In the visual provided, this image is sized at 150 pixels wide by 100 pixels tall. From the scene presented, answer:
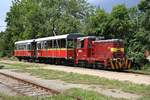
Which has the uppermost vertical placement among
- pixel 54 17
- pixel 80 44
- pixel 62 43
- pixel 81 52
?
pixel 54 17

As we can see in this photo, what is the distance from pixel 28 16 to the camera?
64.5 meters

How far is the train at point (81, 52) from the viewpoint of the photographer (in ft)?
103

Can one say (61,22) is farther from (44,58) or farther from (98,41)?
(98,41)

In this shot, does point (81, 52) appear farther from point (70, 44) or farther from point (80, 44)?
point (70, 44)

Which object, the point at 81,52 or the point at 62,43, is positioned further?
the point at 62,43

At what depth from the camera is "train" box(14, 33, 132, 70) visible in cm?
3134

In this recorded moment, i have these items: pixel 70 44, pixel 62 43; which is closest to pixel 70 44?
pixel 70 44

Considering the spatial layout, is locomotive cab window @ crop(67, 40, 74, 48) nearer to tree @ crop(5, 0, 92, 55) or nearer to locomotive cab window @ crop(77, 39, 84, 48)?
locomotive cab window @ crop(77, 39, 84, 48)

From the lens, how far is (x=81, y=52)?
119 ft

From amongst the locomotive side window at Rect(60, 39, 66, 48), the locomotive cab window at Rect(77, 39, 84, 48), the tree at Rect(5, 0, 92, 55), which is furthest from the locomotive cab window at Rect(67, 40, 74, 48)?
the tree at Rect(5, 0, 92, 55)

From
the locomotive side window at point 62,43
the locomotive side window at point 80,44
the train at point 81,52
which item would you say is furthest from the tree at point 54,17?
the locomotive side window at point 80,44

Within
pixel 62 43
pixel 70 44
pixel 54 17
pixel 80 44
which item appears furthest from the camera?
pixel 54 17

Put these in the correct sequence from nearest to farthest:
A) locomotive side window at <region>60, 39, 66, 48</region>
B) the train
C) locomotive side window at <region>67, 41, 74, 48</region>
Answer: the train < locomotive side window at <region>67, 41, 74, 48</region> < locomotive side window at <region>60, 39, 66, 48</region>

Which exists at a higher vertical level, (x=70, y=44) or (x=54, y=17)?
(x=54, y=17)
